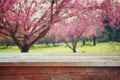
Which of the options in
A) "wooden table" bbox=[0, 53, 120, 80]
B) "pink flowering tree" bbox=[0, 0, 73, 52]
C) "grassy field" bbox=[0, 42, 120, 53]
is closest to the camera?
"wooden table" bbox=[0, 53, 120, 80]

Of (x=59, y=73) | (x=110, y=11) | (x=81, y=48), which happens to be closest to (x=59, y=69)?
(x=59, y=73)

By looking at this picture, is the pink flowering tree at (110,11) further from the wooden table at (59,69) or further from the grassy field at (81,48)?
the wooden table at (59,69)

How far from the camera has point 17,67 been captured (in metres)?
1.38

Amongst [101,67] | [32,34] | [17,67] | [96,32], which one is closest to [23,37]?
[32,34]

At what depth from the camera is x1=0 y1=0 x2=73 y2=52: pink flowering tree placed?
2.62m

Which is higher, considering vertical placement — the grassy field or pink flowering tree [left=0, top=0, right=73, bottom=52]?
pink flowering tree [left=0, top=0, right=73, bottom=52]

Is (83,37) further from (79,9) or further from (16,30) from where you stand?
(16,30)

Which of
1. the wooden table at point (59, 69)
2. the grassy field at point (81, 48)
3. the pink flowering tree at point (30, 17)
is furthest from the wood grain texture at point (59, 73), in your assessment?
the pink flowering tree at point (30, 17)

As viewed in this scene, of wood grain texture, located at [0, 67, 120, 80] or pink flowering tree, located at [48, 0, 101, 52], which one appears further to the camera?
pink flowering tree, located at [48, 0, 101, 52]

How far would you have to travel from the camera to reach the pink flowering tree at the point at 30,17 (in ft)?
8.60

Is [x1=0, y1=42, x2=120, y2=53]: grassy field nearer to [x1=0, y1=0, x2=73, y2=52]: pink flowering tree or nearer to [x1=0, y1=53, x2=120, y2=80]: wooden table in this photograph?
[x1=0, y1=0, x2=73, y2=52]: pink flowering tree

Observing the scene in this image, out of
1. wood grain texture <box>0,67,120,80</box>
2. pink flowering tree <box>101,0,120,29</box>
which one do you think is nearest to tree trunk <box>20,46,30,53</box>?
pink flowering tree <box>101,0,120,29</box>

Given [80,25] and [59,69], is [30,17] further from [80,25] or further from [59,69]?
[59,69]

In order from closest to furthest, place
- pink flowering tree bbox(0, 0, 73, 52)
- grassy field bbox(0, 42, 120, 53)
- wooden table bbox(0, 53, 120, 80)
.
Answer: wooden table bbox(0, 53, 120, 80)
grassy field bbox(0, 42, 120, 53)
pink flowering tree bbox(0, 0, 73, 52)
